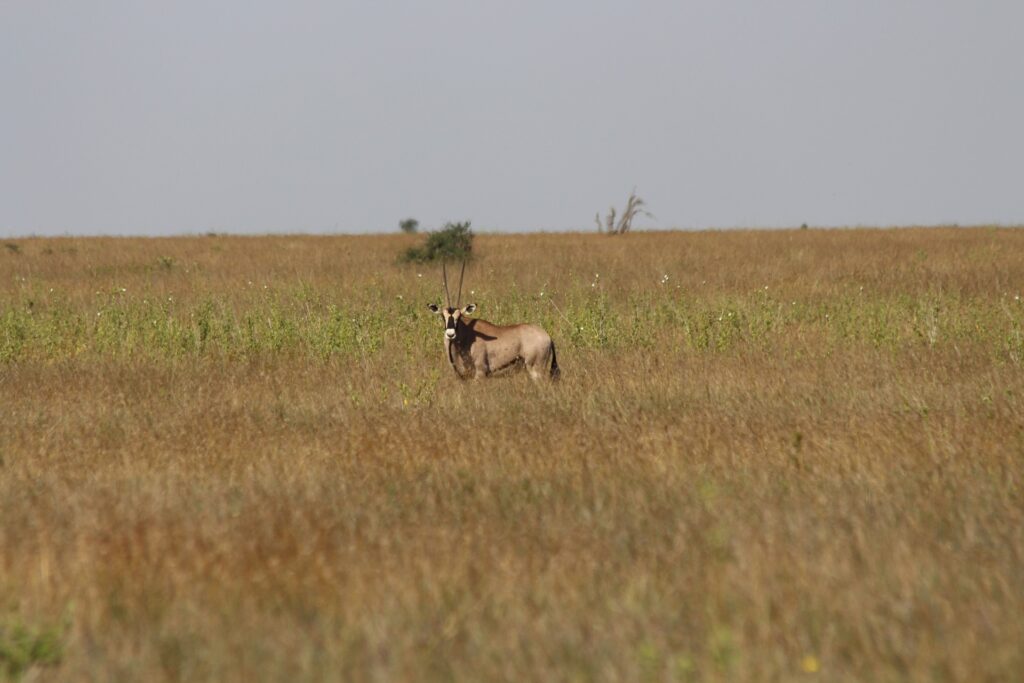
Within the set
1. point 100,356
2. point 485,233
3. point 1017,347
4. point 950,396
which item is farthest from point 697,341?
point 485,233

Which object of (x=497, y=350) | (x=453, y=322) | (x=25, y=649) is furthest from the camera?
(x=497, y=350)

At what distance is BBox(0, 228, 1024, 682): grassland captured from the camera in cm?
414

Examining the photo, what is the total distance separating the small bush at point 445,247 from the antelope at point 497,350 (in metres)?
14.7

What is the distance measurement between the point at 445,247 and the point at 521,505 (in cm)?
2097

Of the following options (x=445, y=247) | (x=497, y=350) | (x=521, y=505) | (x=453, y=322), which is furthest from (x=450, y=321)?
(x=445, y=247)

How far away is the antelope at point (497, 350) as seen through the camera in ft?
38.2

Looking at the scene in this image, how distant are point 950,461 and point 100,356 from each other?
34.1 ft

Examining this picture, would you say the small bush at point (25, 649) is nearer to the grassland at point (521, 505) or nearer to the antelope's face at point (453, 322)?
the grassland at point (521, 505)

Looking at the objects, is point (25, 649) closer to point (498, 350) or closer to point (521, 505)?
point (521, 505)

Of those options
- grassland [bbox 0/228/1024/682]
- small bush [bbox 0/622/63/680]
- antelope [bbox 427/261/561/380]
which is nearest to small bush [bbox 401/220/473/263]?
grassland [bbox 0/228/1024/682]

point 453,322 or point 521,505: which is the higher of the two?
point 453,322

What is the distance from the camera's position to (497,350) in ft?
38.7

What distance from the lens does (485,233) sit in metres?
39.0

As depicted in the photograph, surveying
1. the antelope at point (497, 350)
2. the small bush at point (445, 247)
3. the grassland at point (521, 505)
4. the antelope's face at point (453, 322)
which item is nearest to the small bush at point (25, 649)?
the grassland at point (521, 505)
